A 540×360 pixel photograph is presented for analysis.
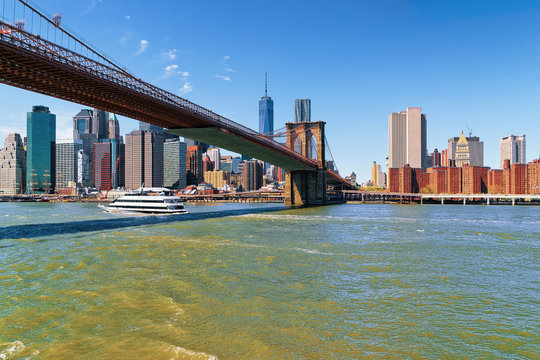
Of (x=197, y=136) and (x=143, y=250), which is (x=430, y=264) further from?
(x=197, y=136)

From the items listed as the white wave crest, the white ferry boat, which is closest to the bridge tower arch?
the white ferry boat

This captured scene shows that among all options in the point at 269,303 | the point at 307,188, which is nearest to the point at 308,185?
the point at 307,188

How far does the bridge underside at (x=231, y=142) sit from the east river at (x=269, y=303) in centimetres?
2951

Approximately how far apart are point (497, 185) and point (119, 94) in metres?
152

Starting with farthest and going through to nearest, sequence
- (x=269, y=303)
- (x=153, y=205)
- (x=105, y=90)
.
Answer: (x=153, y=205) → (x=105, y=90) → (x=269, y=303)

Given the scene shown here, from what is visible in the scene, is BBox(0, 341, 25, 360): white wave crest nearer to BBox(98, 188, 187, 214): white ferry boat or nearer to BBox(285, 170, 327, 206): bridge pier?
BBox(98, 188, 187, 214): white ferry boat

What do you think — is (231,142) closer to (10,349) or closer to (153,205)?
(153,205)

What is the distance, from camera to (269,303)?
1127cm


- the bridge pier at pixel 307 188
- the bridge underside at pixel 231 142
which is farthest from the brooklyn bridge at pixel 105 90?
the bridge pier at pixel 307 188

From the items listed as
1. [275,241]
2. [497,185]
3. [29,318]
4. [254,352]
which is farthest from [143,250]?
[497,185]

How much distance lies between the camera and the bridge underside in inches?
1929

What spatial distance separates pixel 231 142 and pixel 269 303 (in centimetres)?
4659

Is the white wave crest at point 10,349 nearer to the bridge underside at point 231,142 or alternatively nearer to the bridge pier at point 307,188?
the bridge underside at point 231,142

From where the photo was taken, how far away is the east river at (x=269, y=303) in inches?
326
